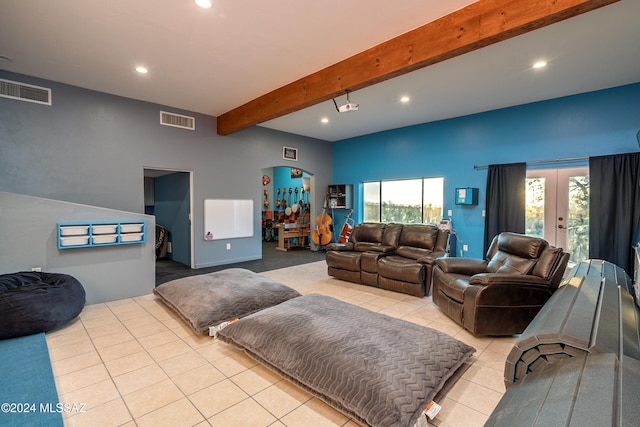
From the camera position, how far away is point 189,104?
5.25m

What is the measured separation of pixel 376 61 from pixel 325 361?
3092 mm

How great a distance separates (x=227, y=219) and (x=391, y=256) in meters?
3.61

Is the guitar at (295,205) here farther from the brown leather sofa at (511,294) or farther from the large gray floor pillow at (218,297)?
the brown leather sofa at (511,294)

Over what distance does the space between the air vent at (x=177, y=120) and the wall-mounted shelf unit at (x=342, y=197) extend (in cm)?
416

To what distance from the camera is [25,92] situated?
404 centimetres

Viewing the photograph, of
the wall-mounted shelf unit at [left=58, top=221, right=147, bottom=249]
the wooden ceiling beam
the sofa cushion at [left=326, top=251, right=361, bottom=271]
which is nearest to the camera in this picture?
the wooden ceiling beam

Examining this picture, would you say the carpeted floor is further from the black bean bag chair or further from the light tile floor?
the light tile floor

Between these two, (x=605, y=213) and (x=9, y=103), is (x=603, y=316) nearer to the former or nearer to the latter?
(x=605, y=213)

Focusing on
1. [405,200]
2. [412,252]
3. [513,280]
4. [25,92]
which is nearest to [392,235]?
[412,252]

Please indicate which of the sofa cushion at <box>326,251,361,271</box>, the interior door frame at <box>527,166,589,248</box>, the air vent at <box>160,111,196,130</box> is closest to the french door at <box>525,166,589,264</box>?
the interior door frame at <box>527,166,589,248</box>

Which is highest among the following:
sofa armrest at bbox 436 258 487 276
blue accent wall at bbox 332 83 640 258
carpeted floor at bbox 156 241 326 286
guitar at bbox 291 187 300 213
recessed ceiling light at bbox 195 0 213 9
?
recessed ceiling light at bbox 195 0 213 9

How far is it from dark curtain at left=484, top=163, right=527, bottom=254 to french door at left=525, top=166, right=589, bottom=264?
22 cm

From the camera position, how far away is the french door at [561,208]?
16.4 feet

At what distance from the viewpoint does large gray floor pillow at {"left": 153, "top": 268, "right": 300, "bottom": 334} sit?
9.92 ft
